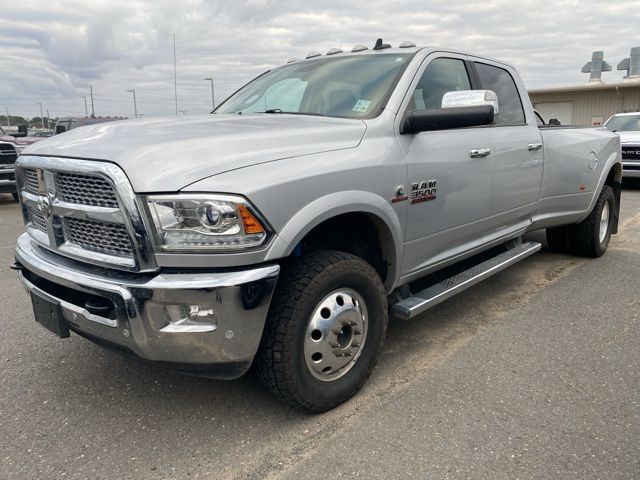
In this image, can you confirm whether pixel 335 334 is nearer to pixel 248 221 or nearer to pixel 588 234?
pixel 248 221

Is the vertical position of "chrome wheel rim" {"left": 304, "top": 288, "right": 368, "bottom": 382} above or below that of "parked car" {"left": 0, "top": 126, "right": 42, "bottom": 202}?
below

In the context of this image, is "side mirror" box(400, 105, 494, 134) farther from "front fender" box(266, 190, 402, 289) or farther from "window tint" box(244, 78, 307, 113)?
"window tint" box(244, 78, 307, 113)

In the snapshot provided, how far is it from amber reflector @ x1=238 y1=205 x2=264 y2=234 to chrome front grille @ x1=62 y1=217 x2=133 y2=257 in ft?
1.62

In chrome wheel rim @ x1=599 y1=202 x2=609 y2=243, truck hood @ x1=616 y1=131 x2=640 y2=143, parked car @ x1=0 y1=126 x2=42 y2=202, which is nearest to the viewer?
chrome wheel rim @ x1=599 y1=202 x2=609 y2=243

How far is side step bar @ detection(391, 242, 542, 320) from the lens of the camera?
10.2 feet

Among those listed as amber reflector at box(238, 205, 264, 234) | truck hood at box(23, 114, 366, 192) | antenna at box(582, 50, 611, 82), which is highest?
antenna at box(582, 50, 611, 82)

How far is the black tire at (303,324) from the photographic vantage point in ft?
7.74

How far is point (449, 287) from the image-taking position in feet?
11.3

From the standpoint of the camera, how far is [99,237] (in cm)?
235

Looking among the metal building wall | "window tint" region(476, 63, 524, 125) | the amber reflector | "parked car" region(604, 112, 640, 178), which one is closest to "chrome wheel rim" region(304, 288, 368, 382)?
the amber reflector

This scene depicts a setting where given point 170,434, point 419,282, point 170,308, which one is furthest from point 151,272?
point 419,282

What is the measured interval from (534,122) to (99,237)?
3632 millimetres

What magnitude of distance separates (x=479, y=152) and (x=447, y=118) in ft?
2.69

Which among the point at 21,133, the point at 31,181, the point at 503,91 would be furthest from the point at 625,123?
the point at 21,133
